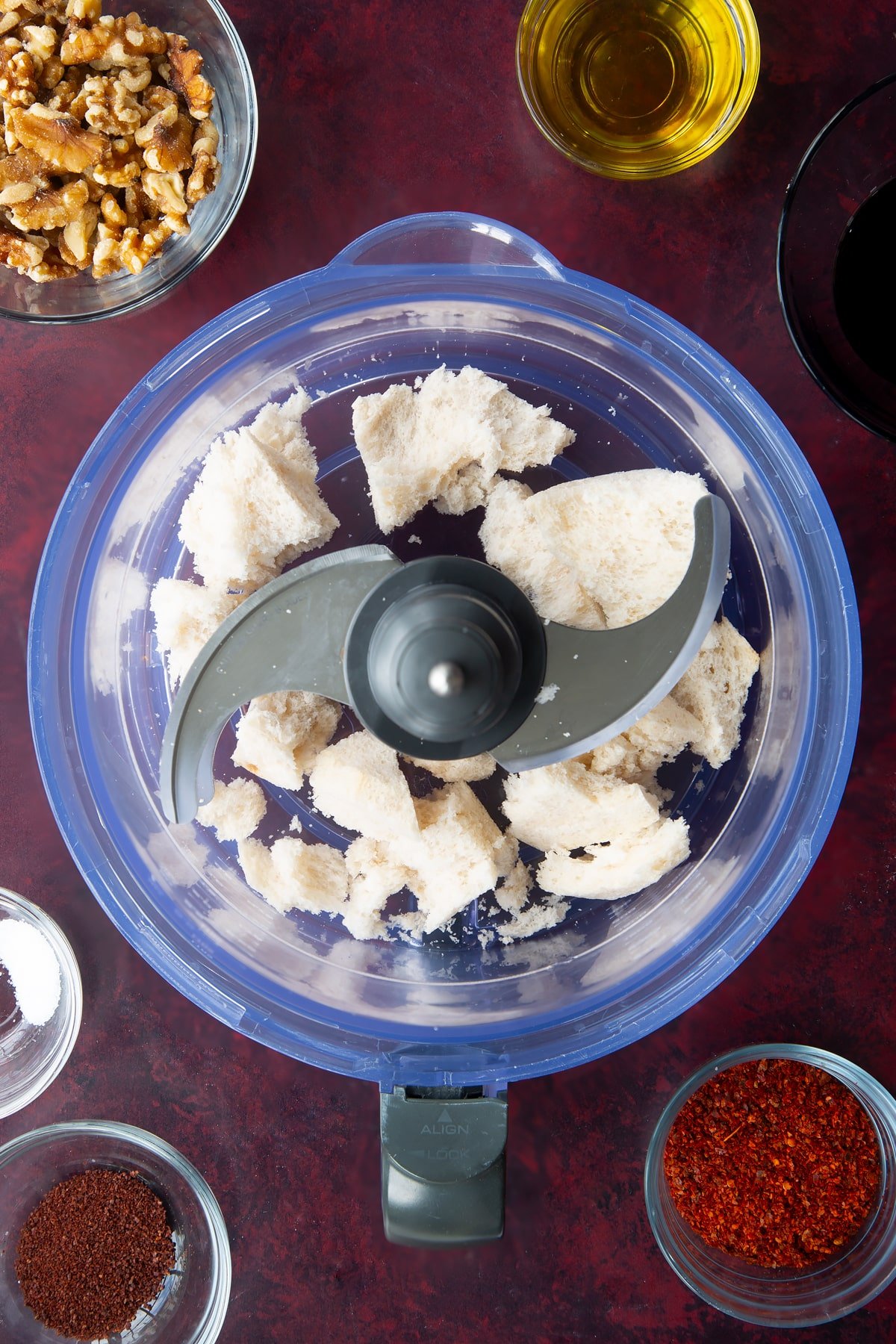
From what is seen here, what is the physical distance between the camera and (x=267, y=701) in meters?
1.21

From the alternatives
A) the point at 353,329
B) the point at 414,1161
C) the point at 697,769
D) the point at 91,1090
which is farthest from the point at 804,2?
the point at 91,1090

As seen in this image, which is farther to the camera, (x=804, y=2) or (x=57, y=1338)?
(x=57, y=1338)

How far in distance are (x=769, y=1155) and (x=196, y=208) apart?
4.74ft

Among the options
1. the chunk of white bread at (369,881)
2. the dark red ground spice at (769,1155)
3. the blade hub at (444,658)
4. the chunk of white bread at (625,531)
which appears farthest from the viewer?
the dark red ground spice at (769,1155)

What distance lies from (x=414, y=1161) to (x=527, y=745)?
494mm

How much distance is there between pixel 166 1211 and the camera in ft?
4.78

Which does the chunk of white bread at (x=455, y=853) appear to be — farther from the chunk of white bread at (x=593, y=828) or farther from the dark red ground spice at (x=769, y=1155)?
the dark red ground spice at (x=769, y=1155)

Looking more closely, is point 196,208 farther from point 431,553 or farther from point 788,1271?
point 788,1271

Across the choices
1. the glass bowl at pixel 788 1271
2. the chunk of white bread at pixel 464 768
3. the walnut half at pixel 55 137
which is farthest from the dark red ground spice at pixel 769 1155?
the walnut half at pixel 55 137

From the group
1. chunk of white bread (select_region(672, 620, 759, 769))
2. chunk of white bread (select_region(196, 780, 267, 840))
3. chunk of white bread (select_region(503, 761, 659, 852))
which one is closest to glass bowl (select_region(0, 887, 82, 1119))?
chunk of white bread (select_region(196, 780, 267, 840))

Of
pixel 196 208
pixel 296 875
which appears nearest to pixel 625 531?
pixel 296 875

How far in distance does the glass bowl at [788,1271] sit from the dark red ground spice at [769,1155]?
22 millimetres

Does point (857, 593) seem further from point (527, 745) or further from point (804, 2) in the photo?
point (804, 2)

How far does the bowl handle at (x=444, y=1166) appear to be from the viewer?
1.16 meters
